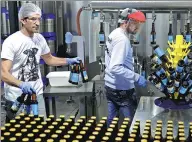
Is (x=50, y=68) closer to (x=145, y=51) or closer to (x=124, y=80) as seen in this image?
(x=145, y=51)

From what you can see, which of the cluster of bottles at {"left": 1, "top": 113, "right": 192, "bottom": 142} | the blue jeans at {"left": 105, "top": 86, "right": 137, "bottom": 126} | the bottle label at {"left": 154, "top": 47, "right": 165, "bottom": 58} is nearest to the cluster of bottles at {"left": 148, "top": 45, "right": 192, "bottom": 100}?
the bottle label at {"left": 154, "top": 47, "right": 165, "bottom": 58}

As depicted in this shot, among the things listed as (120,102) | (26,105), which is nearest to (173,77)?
(120,102)

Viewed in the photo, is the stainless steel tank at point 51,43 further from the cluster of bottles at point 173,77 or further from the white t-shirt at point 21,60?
the cluster of bottles at point 173,77

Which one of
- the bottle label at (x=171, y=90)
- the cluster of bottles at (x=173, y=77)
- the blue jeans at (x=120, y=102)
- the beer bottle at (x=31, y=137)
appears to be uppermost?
the cluster of bottles at (x=173, y=77)

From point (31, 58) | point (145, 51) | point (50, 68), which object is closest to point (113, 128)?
point (31, 58)

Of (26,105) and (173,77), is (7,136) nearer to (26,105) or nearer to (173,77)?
(26,105)

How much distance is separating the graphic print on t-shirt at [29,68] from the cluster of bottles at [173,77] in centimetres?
88

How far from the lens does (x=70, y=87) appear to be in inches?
110

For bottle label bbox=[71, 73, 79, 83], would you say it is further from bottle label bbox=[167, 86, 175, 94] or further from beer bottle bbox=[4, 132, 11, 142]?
beer bottle bbox=[4, 132, 11, 142]

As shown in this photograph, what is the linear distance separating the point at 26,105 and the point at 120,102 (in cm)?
105

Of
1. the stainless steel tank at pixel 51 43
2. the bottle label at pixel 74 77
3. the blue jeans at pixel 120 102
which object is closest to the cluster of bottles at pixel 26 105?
the bottle label at pixel 74 77

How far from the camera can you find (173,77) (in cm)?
196

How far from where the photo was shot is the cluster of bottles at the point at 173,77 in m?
1.94

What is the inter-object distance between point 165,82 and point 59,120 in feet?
2.82
